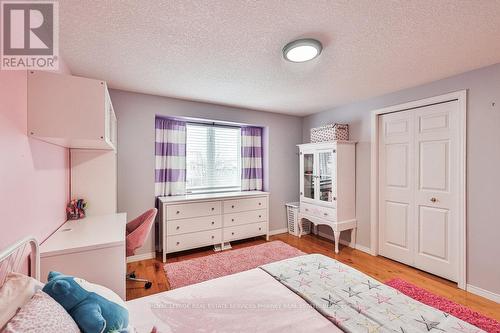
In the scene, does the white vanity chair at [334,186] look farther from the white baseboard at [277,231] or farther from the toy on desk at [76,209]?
the toy on desk at [76,209]

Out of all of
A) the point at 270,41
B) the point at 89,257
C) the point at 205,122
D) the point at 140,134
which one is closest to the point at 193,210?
the point at 140,134

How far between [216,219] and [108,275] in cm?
189

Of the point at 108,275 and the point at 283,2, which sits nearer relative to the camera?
the point at 283,2

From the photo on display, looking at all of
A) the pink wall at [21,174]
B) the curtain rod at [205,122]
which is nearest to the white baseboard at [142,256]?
the pink wall at [21,174]

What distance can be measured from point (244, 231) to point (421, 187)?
2563mm

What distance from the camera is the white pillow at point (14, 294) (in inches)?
30.5

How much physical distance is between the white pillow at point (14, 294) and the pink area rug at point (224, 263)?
1.68m

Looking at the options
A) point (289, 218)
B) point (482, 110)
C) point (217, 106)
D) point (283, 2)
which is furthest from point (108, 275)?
point (482, 110)

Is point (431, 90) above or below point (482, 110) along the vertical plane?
above

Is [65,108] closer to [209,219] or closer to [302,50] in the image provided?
[302,50]

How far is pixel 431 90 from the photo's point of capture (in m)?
2.69

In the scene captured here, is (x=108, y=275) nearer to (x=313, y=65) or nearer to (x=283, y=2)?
(x=283, y=2)

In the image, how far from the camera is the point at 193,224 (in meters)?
3.27
